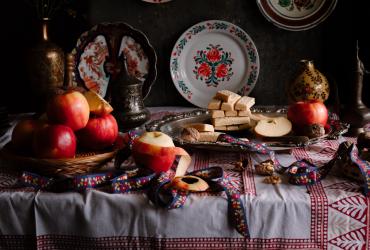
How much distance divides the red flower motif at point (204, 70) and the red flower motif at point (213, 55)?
29 millimetres

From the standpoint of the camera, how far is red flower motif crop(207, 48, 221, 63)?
69.9 inches

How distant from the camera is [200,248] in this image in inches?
35.4

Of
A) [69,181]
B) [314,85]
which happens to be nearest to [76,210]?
[69,181]

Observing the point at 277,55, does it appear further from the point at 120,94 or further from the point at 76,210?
the point at 76,210

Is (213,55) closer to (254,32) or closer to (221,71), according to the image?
(221,71)

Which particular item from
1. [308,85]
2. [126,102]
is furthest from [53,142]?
[308,85]

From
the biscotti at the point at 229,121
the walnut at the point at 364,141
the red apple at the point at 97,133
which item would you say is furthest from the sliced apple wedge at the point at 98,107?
the walnut at the point at 364,141

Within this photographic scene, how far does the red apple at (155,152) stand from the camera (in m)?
0.97

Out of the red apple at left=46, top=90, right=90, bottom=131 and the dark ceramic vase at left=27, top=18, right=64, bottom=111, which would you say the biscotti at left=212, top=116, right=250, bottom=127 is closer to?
the red apple at left=46, top=90, right=90, bottom=131

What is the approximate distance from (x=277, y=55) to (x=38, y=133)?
106 centimetres

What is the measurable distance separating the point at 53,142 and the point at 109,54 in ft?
2.74

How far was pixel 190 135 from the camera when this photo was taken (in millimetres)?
1164

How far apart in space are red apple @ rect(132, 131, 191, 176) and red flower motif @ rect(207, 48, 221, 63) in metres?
0.84

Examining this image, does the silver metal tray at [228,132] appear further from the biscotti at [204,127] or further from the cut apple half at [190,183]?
the cut apple half at [190,183]
